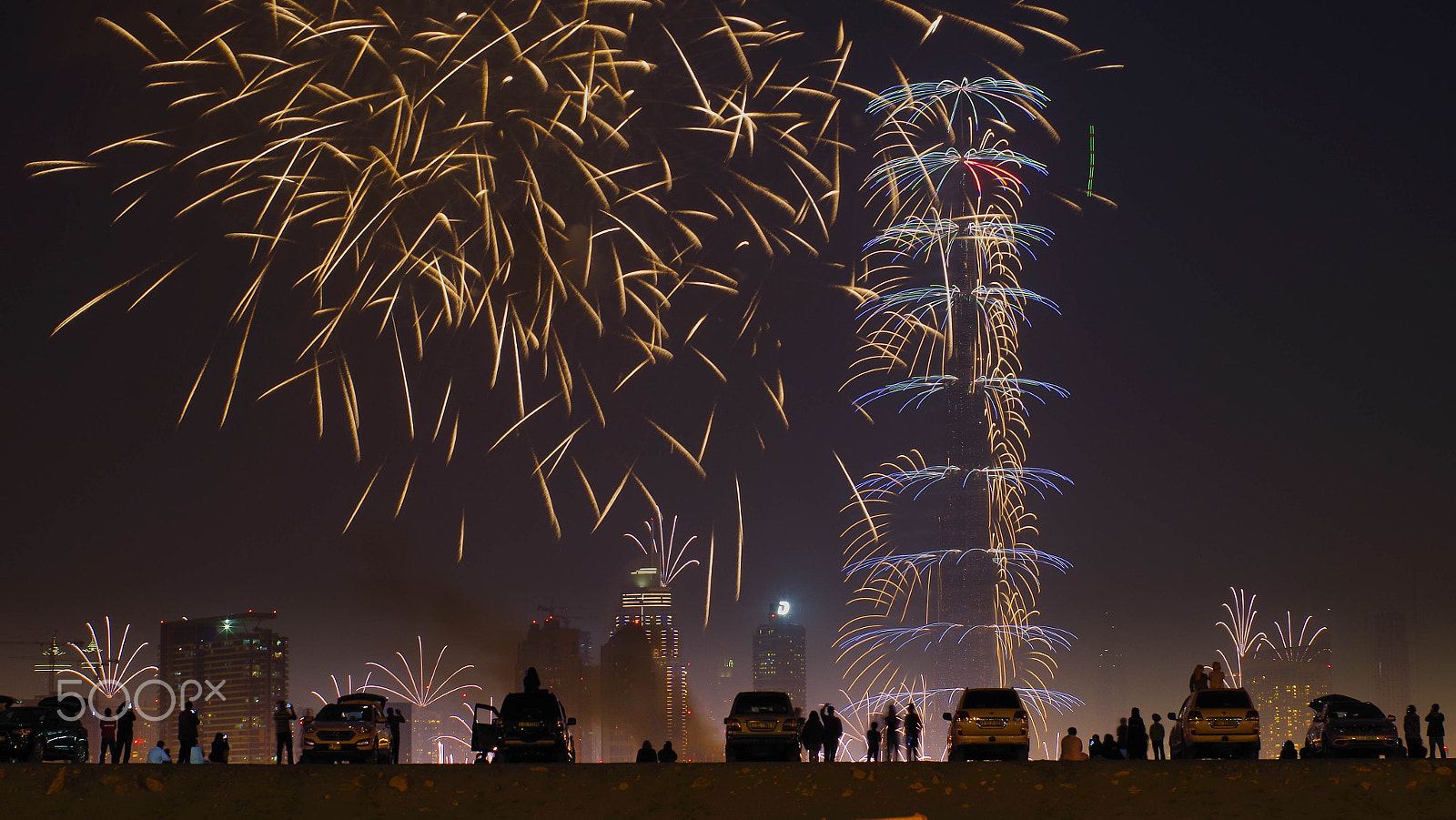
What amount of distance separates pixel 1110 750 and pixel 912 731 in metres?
4.84

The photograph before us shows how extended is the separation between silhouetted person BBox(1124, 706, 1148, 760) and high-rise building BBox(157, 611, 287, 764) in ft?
328

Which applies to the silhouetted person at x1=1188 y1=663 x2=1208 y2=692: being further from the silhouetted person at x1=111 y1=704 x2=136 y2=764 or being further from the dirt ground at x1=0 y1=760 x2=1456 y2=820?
the silhouetted person at x1=111 y1=704 x2=136 y2=764

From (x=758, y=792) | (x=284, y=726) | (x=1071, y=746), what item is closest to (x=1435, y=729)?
(x=1071, y=746)

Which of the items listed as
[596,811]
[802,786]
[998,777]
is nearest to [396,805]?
[596,811]

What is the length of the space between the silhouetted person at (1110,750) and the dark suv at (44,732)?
23363 millimetres

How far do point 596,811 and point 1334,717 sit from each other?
57.4 ft

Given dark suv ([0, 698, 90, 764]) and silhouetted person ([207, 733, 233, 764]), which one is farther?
silhouetted person ([207, 733, 233, 764])

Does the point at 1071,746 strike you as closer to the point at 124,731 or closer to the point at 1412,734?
the point at 1412,734

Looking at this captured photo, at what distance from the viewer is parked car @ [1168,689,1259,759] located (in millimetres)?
28500

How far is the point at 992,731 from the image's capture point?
2898 cm

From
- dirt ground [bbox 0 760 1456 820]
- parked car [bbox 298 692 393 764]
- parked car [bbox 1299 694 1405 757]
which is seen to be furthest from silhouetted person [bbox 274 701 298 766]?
parked car [bbox 1299 694 1405 757]

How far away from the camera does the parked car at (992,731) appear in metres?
28.9

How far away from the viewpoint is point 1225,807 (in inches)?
908

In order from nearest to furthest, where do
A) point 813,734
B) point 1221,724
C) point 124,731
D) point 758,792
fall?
point 758,792, point 1221,724, point 124,731, point 813,734
